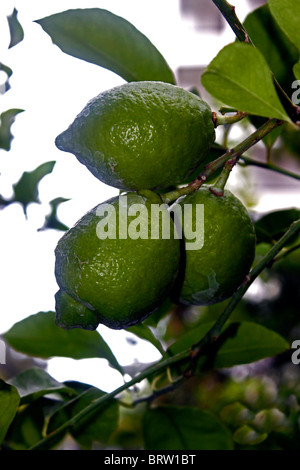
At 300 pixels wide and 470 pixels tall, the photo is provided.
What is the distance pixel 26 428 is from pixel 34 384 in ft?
0.36

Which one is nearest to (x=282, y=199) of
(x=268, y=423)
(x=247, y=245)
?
(x=268, y=423)

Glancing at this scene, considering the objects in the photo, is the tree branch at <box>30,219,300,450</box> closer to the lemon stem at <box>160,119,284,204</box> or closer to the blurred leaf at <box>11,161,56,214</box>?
the lemon stem at <box>160,119,284,204</box>

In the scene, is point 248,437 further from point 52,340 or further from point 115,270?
point 115,270

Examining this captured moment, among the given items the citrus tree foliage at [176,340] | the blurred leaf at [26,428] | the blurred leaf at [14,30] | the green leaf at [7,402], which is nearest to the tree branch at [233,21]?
the citrus tree foliage at [176,340]

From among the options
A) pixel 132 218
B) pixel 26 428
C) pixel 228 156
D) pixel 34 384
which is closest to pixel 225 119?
pixel 228 156

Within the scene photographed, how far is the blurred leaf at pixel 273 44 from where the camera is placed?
21.5 inches

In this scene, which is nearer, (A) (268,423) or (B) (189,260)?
(B) (189,260)

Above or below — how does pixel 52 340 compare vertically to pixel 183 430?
above

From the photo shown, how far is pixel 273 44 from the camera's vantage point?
559mm

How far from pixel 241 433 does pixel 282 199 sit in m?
3.71

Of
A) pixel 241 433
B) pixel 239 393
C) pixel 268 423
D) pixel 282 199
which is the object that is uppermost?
pixel 241 433

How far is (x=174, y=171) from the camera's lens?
433 millimetres
